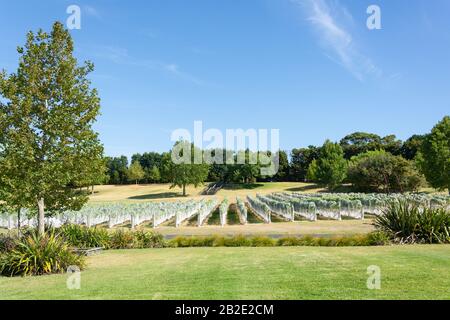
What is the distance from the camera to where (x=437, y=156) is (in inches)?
2196

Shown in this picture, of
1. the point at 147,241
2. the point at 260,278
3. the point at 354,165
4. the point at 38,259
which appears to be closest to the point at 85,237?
the point at 147,241

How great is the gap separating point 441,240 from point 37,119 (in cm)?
1473

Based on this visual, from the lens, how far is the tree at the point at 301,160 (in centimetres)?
11300

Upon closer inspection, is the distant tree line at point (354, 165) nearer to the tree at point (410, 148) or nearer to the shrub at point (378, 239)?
the tree at point (410, 148)

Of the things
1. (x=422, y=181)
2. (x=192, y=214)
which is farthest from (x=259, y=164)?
(x=192, y=214)

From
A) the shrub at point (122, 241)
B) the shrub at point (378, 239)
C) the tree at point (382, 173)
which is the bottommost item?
the shrub at point (122, 241)

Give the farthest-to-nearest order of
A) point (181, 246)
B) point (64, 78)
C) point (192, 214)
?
point (192, 214), point (181, 246), point (64, 78)

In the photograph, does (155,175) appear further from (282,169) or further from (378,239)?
(378,239)

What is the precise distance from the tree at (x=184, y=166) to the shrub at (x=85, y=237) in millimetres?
65094

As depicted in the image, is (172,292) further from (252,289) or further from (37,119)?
(37,119)

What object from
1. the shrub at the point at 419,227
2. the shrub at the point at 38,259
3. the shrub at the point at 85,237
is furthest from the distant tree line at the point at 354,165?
the shrub at the point at 419,227

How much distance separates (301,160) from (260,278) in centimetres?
11111

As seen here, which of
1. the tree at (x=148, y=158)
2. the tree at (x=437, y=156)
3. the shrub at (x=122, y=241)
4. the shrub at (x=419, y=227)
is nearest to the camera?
the shrub at (x=419, y=227)
